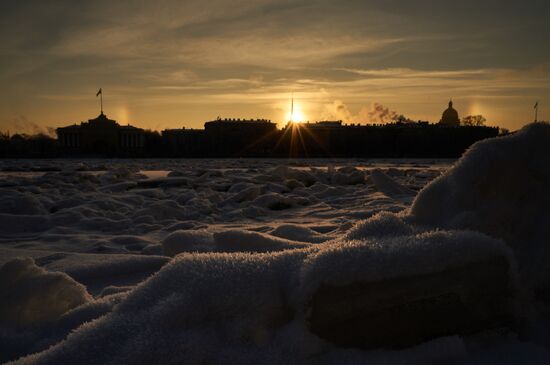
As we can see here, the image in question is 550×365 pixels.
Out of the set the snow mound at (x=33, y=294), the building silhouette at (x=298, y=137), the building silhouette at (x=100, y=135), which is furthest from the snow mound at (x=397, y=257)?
the building silhouette at (x=100, y=135)

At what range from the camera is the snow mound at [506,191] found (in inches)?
51.7

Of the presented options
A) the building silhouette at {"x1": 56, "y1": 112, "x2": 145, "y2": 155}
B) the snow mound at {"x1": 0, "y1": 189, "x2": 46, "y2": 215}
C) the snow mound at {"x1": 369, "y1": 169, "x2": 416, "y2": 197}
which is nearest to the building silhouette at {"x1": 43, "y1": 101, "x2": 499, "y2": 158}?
the building silhouette at {"x1": 56, "y1": 112, "x2": 145, "y2": 155}

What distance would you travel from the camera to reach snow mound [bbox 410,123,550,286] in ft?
4.31

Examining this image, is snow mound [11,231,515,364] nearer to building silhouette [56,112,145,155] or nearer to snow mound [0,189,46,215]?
snow mound [0,189,46,215]

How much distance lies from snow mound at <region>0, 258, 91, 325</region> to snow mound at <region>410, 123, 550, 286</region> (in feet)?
4.34

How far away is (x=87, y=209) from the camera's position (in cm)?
383

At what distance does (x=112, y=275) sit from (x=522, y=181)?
6.05 ft

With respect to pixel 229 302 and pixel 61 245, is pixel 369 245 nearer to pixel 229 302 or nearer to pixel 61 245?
pixel 229 302

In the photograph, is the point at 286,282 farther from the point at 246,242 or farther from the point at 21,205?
the point at 21,205

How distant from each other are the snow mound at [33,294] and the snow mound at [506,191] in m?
1.32

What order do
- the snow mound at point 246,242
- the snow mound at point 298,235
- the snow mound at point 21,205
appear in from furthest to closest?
the snow mound at point 21,205 < the snow mound at point 298,235 < the snow mound at point 246,242

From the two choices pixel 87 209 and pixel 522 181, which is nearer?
pixel 522 181

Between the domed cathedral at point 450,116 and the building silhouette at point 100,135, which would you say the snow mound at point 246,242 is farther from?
the domed cathedral at point 450,116

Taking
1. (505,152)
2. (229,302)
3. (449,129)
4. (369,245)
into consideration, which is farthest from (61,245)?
(449,129)
